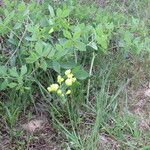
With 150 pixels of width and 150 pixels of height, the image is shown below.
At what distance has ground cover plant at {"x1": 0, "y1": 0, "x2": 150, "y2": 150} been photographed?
200cm

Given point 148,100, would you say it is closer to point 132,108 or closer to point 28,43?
point 132,108

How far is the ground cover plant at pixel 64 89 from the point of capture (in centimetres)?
200

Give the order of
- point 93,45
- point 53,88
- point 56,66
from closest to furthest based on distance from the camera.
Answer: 1. point 53,88
2. point 56,66
3. point 93,45

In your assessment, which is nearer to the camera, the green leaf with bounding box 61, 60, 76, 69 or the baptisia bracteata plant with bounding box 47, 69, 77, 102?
the baptisia bracteata plant with bounding box 47, 69, 77, 102

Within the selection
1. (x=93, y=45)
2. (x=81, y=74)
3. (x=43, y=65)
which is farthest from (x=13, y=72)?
(x=93, y=45)

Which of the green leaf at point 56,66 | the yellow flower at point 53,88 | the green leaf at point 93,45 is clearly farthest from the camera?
the green leaf at point 93,45

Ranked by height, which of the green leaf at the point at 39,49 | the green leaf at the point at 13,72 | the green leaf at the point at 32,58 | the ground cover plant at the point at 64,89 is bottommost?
the ground cover plant at the point at 64,89

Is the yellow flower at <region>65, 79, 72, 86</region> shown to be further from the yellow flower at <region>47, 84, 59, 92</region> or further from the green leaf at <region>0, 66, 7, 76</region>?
the green leaf at <region>0, 66, 7, 76</region>

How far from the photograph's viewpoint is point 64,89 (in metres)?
2.05

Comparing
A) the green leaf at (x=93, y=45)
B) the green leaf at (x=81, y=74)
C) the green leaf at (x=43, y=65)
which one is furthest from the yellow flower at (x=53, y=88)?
the green leaf at (x=93, y=45)

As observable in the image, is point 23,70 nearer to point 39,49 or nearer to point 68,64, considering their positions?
point 39,49

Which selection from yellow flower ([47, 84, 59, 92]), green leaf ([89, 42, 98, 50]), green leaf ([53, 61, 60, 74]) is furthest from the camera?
green leaf ([89, 42, 98, 50])

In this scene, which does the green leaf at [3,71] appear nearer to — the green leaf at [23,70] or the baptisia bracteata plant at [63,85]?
the green leaf at [23,70]

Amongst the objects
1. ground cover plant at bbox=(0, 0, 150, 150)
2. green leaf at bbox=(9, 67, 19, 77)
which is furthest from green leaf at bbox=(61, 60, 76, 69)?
green leaf at bbox=(9, 67, 19, 77)
